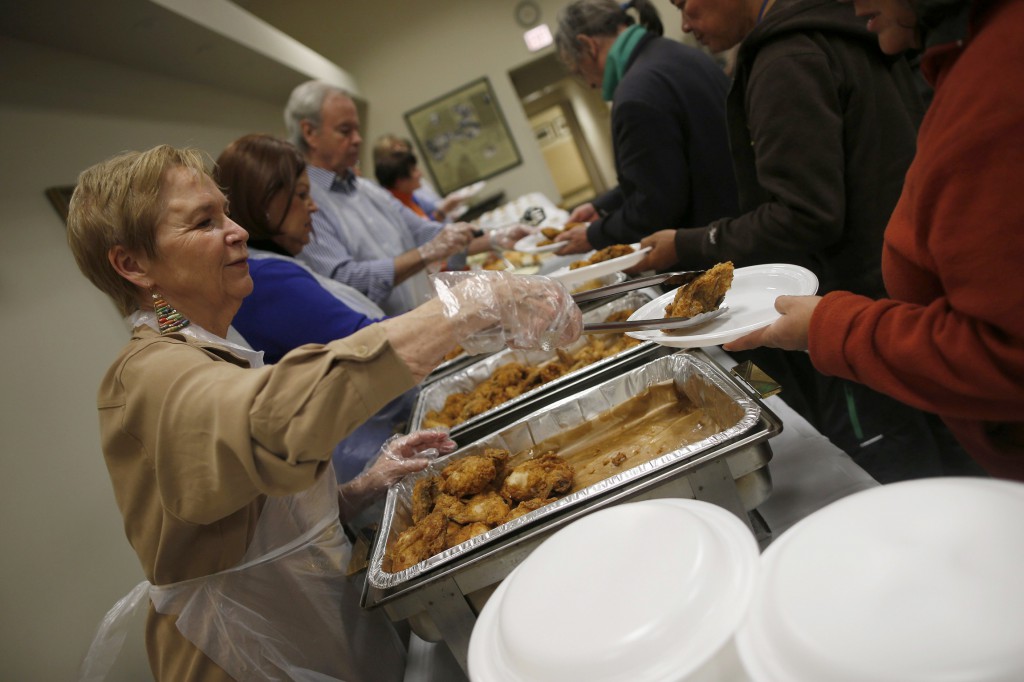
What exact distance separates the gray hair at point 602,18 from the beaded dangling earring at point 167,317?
241 cm

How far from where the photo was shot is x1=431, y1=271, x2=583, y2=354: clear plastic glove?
1.17 metres

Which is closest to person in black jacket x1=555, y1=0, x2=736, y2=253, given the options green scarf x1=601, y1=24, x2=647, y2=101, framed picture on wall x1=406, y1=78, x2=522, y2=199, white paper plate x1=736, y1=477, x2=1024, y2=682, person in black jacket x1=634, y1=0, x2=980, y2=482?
green scarf x1=601, y1=24, x2=647, y2=101

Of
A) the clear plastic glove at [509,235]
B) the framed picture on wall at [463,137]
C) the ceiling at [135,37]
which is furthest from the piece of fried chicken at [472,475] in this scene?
the framed picture on wall at [463,137]

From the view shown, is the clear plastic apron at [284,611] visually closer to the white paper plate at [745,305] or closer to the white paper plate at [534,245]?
the white paper plate at [745,305]

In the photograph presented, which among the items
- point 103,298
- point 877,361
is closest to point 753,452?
point 877,361

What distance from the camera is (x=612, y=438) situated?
5.35ft

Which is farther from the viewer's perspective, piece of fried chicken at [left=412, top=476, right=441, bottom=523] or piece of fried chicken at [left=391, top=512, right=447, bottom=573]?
piece of fried chicken at [left=412, top=476, right=441, bottom=523]

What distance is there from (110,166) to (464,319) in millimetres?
917

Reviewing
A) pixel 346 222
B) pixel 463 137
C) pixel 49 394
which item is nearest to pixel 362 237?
pixel 346 222

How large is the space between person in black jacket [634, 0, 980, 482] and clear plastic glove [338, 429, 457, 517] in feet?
3.87

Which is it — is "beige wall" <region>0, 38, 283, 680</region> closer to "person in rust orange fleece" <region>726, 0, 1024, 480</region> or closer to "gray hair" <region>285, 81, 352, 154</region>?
"gray hair" <region>285, 81, 352, 154</region>

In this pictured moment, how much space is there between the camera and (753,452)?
1117 mm

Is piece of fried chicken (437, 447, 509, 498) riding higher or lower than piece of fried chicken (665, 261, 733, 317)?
lower

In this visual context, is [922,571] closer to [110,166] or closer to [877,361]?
[877,361]
